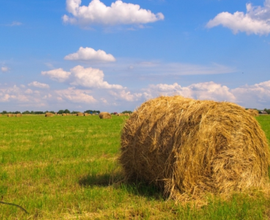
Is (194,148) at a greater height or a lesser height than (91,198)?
greater

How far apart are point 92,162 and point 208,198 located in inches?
176

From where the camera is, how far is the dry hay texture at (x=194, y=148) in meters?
5.86

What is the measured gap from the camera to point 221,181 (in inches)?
240

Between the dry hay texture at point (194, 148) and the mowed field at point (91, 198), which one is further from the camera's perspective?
the dry hay texture at point (194, 148)

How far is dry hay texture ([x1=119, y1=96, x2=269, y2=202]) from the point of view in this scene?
586 cm

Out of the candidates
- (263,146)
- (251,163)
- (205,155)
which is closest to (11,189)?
(205,155)

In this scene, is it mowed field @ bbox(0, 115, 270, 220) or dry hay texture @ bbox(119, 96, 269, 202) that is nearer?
mowed field @ bbox(0, 115, 270, 220)

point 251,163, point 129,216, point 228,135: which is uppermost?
point 228,135

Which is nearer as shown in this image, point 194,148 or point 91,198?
point 91,198

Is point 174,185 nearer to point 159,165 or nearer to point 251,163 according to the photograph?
point 159,165

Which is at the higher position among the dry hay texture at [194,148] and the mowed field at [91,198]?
the dry hay texture at [194,148]

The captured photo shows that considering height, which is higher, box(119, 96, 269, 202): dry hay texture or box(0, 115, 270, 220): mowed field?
box(119, 96, 269, 202): dry hay texture

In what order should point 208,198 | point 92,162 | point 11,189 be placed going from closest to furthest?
point 208,198 < point 11,189 < point 92,162

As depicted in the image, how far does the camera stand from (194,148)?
589cm
